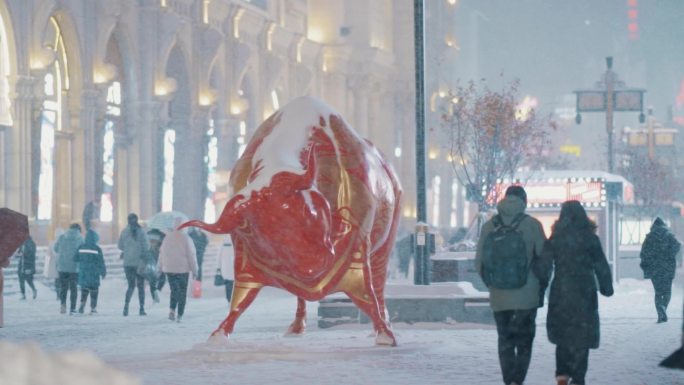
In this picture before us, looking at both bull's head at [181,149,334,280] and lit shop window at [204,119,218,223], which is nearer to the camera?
bull's head at [181,149,334,280]

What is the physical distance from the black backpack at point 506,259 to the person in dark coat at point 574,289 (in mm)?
204

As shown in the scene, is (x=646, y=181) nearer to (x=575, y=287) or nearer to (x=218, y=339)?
(x=218, y=339)

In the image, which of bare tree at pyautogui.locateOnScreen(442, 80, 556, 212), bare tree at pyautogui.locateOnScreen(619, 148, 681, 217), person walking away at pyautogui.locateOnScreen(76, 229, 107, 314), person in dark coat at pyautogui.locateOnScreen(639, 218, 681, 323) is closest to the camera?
person in dark coat at pyautogui.locateOnScreen(639, 218, 681, 323)

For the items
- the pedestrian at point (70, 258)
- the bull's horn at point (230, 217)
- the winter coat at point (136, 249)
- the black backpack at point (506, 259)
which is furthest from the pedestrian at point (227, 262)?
the black backpack at point (506, 259)

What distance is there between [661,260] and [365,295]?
24.3ft

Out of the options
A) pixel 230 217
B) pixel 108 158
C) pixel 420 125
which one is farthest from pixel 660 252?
pixel 108 158

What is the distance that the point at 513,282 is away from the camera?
10195 millimetres

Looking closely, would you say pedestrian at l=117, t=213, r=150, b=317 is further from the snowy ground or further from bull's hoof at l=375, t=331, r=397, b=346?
bull's hoof at l=375, t=331, r=397, b=346

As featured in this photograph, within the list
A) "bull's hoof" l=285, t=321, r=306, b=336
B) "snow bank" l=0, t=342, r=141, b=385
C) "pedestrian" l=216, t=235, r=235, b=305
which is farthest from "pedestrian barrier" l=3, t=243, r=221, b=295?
"snow bank" l=0, t=342, r=141, b=385

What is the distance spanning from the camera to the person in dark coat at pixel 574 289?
1025 cm

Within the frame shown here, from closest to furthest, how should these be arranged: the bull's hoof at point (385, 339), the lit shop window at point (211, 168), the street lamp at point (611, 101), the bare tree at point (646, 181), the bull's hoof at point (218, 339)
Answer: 1. the bull's hoof at point (218, 339)
2. the bull's hoof at point (385, 339)
3. the street lamp at point (611, 101)
4. the lit shop window at point (211, 168)
5. the bare tree at point (646, 181)

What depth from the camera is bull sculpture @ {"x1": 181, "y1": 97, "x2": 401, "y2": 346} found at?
13203 millimetres

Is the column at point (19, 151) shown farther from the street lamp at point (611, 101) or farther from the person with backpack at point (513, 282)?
the person with backpack at point (513, 282)

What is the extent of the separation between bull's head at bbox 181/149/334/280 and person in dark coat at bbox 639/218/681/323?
8320mm
